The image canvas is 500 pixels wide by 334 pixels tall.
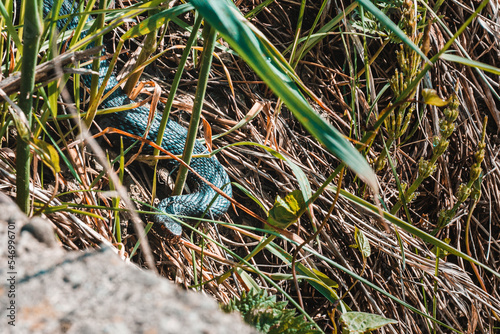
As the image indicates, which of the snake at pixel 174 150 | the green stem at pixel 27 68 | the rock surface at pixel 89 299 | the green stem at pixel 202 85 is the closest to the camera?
the rock surface at pixel 89 299

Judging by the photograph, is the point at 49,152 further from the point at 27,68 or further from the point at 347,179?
the point at 347,179

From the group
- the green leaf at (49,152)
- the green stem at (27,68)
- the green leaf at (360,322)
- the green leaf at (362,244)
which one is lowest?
the green leaf at (362,244)

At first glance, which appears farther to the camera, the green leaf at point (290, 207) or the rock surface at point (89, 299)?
the green leaf at point (290, 207)

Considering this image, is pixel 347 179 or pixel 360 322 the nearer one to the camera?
pixel 360 322

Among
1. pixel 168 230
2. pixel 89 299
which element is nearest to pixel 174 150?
pixel 168 230

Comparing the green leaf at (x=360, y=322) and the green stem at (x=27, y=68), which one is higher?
the green stem at (x=27, y=68)

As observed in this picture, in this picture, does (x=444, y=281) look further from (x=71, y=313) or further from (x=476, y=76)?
(x=71, y=313)

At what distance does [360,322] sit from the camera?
1.14 m

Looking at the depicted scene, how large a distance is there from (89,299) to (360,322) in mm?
849

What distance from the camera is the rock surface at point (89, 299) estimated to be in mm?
478

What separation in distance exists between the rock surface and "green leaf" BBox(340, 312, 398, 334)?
0.70m

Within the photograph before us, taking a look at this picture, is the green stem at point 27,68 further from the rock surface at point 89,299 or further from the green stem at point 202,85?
the green stem at point 202,85

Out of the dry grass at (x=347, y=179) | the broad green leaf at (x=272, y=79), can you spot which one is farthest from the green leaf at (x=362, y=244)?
the broad green leaf at (x=272, y=79)

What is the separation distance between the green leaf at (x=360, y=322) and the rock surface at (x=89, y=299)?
698 millimetres
